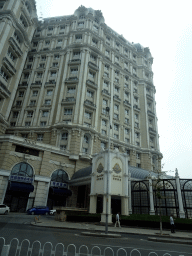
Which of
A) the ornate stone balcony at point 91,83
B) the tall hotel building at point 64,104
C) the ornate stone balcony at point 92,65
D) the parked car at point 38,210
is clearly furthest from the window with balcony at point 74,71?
the parked car at point 38,210

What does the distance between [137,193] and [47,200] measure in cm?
Result: 1790

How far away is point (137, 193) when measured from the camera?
2719cm

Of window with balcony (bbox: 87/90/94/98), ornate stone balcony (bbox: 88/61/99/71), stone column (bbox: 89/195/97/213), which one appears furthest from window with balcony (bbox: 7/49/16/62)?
stone column (bbox: 89/195/97/213)

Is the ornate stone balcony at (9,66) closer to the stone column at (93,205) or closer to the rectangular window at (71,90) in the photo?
the rectangular window at (71,90)

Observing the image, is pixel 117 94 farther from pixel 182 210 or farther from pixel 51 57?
pixel 182 210

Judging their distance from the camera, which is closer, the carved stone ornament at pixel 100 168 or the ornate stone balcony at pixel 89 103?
the carved stone ornament at pixel 100 168

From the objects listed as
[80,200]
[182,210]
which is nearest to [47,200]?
[80,200]

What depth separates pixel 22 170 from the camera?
32.8m

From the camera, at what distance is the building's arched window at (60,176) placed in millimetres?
36406

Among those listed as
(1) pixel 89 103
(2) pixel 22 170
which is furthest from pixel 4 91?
(2) pixel 22 170

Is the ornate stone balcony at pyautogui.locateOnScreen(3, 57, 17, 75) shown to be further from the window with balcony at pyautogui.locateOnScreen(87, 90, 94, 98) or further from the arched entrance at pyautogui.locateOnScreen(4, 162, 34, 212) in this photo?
the arched entrance at pyautogui.locateOnScreen(4, 162, 34, 212)

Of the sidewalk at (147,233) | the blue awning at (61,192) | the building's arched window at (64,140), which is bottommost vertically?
the sidewalk at (147,233)

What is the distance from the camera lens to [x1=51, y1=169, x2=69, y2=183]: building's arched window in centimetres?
3641

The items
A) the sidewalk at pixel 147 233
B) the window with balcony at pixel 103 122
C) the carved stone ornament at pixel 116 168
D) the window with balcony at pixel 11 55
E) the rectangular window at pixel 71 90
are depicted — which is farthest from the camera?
the window with balcony at pixel 103 122
